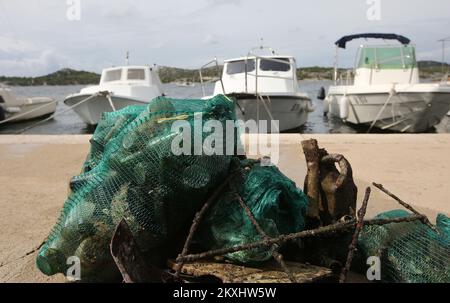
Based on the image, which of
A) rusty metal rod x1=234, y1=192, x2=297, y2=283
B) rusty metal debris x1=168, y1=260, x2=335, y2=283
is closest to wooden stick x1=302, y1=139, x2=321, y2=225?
rusty metal debris x1=168, y1=260, x2=335, y2=283

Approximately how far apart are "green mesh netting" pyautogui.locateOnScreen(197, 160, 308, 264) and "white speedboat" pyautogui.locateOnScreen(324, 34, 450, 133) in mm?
13564

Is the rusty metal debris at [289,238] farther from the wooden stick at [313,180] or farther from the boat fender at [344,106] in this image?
the boat fender at [344,106]

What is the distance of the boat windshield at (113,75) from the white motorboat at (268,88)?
4.79 m

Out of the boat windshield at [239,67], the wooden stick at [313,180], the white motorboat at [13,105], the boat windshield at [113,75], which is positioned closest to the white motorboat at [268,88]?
the boat windshield at [239,67]

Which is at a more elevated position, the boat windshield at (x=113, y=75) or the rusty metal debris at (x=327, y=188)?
the boat windshield at (x=113, y=75)

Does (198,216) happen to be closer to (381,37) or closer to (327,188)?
(327,188)

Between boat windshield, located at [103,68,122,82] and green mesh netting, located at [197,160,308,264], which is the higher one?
boat windshield, located at [103,68,122,82]

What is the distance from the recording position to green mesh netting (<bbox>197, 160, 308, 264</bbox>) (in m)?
2.87

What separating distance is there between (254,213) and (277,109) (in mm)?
12791

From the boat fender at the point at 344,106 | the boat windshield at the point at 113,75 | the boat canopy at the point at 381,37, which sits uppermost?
the boat canopy at the point at 381,37

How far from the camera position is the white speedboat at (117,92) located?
682 inches

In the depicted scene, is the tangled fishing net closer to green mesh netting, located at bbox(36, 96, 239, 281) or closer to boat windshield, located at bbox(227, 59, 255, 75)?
green mesh netting, located at bbox(36, 96, 239, 281)

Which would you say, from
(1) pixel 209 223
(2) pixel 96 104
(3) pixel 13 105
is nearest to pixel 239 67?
(2) pixel 96 104
